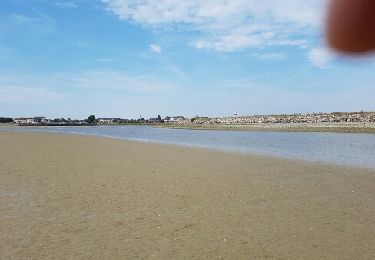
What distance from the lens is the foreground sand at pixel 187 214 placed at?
259 inches

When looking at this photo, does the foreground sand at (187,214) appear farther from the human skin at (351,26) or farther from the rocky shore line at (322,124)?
the rocky shore line at (322,124)

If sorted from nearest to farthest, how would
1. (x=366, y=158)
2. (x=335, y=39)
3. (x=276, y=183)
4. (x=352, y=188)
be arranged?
(x=335, y=39) < (x=352, y=188) < (x=276, y=183) < (x=366, y=158)

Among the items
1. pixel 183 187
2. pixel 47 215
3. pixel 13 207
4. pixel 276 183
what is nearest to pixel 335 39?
pixel 47 215

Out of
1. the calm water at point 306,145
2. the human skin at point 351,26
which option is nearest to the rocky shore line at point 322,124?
the calm water at point 306,145

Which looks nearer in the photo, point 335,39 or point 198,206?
point 335,39

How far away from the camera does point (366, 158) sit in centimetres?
2070

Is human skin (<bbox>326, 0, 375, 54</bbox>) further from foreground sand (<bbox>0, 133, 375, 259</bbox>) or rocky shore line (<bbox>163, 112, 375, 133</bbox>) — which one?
rocky shore line (<bbox>163, 112, 375, 133</bbox>)

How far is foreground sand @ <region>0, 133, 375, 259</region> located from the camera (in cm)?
658

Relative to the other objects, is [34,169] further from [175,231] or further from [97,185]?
[175,231]

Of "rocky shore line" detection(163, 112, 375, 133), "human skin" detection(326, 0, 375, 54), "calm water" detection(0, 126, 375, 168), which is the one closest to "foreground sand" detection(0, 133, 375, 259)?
"human skin" detection(326, 0, 375, 54)

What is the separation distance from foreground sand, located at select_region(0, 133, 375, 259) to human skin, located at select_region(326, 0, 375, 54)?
5.74m

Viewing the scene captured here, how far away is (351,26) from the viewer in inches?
34.4

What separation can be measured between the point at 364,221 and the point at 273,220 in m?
1.76

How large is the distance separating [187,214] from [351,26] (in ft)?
27.1
